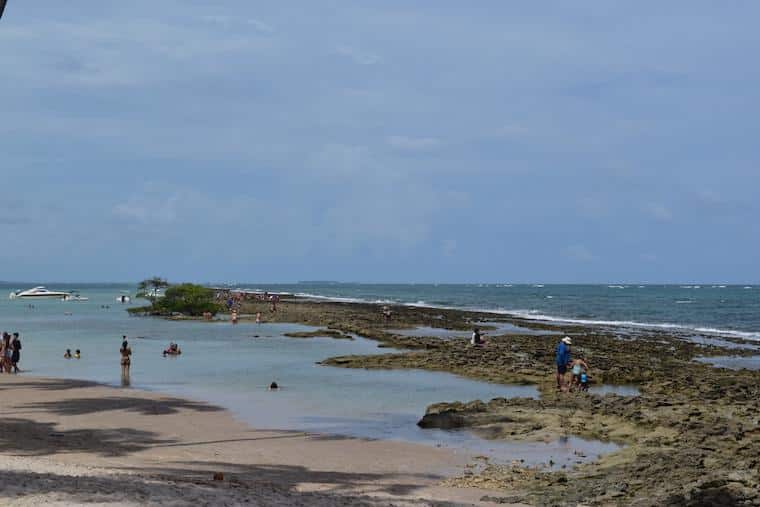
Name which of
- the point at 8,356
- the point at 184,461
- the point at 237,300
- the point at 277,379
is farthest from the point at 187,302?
the point at 184,461

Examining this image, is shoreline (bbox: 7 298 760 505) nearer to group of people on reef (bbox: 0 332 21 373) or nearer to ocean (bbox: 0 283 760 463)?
ocean (bbox: 0 283 760 463)

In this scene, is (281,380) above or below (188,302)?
below

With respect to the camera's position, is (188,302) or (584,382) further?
(188,302)

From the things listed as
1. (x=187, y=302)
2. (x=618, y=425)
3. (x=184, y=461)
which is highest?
(x=187, y=302)

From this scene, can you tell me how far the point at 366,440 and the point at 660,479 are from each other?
7.13 m

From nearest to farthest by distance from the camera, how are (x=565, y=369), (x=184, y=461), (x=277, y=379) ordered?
1. (x=184, y=461)
2. (x=565, y=369)
3. (x=277, y=379)

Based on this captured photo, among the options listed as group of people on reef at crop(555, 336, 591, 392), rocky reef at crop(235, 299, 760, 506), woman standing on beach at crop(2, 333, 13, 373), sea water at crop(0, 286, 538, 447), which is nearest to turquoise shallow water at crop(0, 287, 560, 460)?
sea water at crop(0, 286, 538, 447)

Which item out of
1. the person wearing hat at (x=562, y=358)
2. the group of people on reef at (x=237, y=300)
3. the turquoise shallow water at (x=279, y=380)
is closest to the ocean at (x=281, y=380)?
the turquoise shallow water at (x=279, y=380)

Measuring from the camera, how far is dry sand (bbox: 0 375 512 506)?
1123 centimetres

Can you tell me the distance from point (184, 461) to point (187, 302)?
6533 cm

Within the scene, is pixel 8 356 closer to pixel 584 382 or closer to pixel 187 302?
pixel 584 382

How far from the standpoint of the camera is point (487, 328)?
2559 inches

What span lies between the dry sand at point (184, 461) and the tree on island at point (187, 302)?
54.9m

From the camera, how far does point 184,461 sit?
15359 mm
